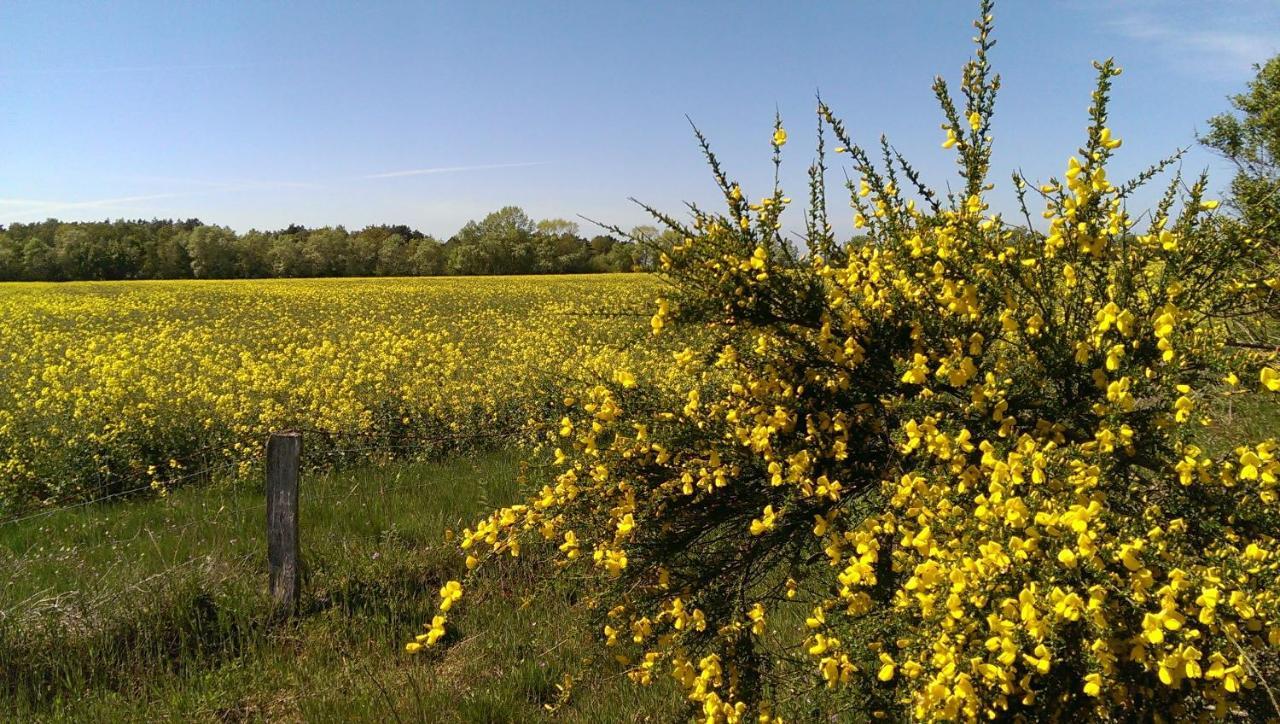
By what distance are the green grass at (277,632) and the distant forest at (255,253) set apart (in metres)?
49.8

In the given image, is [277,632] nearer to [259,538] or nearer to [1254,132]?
[259,538]

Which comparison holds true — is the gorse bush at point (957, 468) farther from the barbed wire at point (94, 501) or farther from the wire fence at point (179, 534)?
the barbed wire at point (94, 501)

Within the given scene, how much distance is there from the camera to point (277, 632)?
3805 mm

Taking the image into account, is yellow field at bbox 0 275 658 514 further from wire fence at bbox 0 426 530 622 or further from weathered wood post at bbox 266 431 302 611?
weathered wood post at bbox 266 431 302 611

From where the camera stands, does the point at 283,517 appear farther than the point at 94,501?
No

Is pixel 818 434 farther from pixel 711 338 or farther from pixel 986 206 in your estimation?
pixel 986 206

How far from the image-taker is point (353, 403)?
26.3ft

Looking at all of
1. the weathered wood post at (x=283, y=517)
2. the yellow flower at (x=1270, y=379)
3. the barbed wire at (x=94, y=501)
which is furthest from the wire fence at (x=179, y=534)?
the yellow flower at (x=1270, y=379)

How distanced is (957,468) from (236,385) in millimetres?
9467

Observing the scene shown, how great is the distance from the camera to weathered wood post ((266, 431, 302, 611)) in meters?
4.02

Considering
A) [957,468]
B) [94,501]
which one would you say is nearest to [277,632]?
[94,501]

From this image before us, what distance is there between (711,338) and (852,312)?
21.6 inches

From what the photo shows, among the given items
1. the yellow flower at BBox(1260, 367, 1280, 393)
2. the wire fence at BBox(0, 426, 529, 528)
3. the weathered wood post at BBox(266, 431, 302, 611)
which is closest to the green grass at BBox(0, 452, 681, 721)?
the weathered wood post at BBox(266, 431, 302, 611)

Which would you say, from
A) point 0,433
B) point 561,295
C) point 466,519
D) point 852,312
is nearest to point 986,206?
point 852,312
